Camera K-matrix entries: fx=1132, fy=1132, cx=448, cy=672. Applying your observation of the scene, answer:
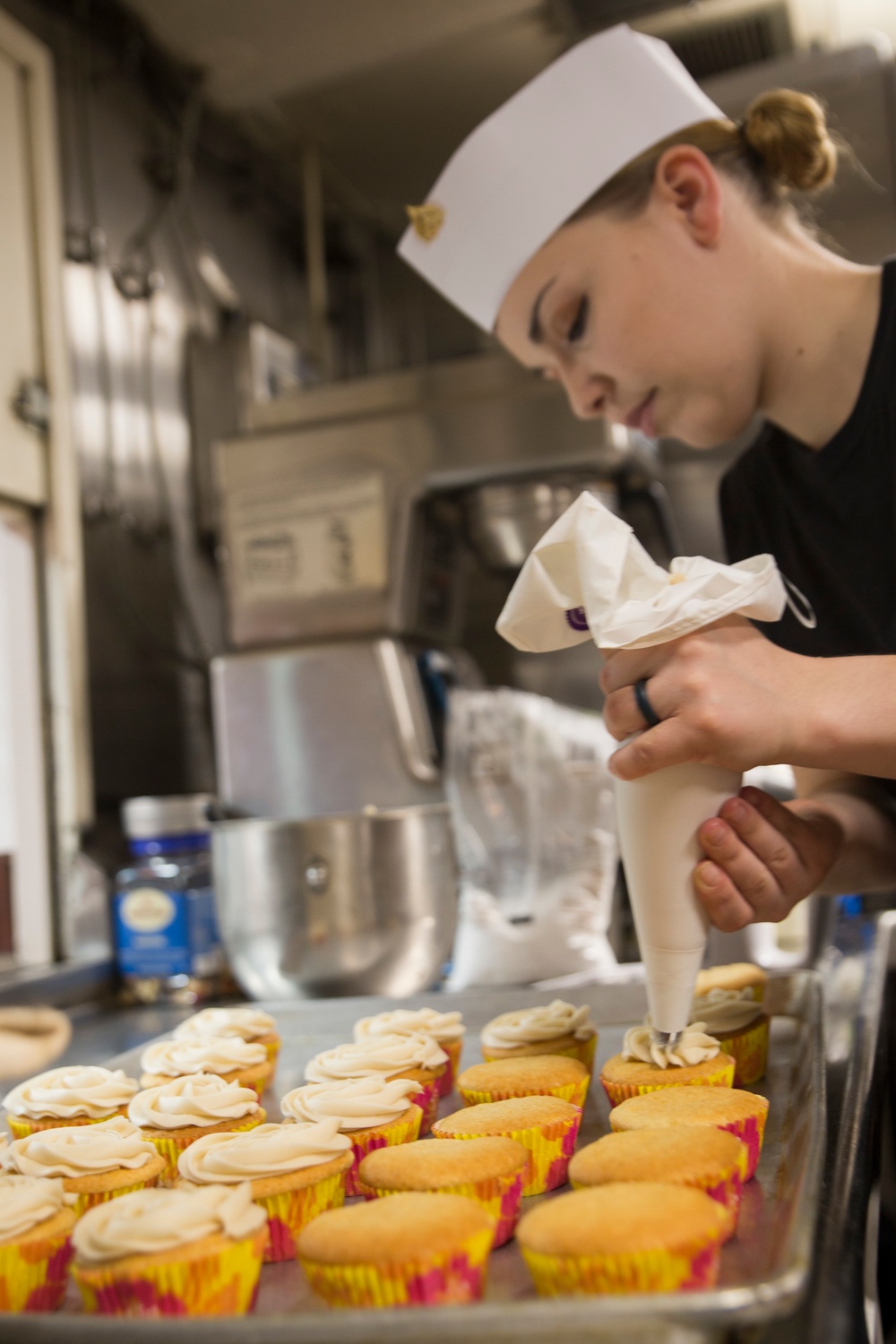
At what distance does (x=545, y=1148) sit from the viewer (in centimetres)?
87

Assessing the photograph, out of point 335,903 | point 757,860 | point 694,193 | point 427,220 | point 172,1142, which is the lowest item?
point 172,1142

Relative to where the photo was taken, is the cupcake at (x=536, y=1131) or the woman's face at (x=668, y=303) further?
the woman's face at (x=668, y=303)

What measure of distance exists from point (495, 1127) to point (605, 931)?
40.5 inches

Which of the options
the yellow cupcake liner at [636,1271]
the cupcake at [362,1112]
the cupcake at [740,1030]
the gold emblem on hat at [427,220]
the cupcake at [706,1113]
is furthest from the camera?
the gold emblem on hat at [427,220]

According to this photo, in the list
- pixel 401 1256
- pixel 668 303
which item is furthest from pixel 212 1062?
pixel 668 303

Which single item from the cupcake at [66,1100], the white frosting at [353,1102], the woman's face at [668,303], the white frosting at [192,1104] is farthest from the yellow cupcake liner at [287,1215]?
the woman's face at [668,303]

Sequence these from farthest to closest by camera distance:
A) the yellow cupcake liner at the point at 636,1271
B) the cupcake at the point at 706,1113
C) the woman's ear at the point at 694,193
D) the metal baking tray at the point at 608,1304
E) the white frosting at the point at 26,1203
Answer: the woman's ear at the point at 694,193 < the cupcake at the point at 706,1113 < the white frosting at the point at 26,1203 < the yellow cupcake liner at the point at 636,1271 < the metal baking tray at the point at 608,1304

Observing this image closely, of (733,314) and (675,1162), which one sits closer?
(675,1162)

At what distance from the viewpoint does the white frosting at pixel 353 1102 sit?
0.92 metres

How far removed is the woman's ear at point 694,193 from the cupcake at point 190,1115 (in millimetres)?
954

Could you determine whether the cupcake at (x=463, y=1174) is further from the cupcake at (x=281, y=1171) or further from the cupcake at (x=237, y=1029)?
the cupcake at (x=237, y=1029)

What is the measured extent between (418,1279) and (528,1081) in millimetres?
398

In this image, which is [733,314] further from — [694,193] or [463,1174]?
[463,1174]

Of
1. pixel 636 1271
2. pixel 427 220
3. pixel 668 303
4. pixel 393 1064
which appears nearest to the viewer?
pixel 636 1271
